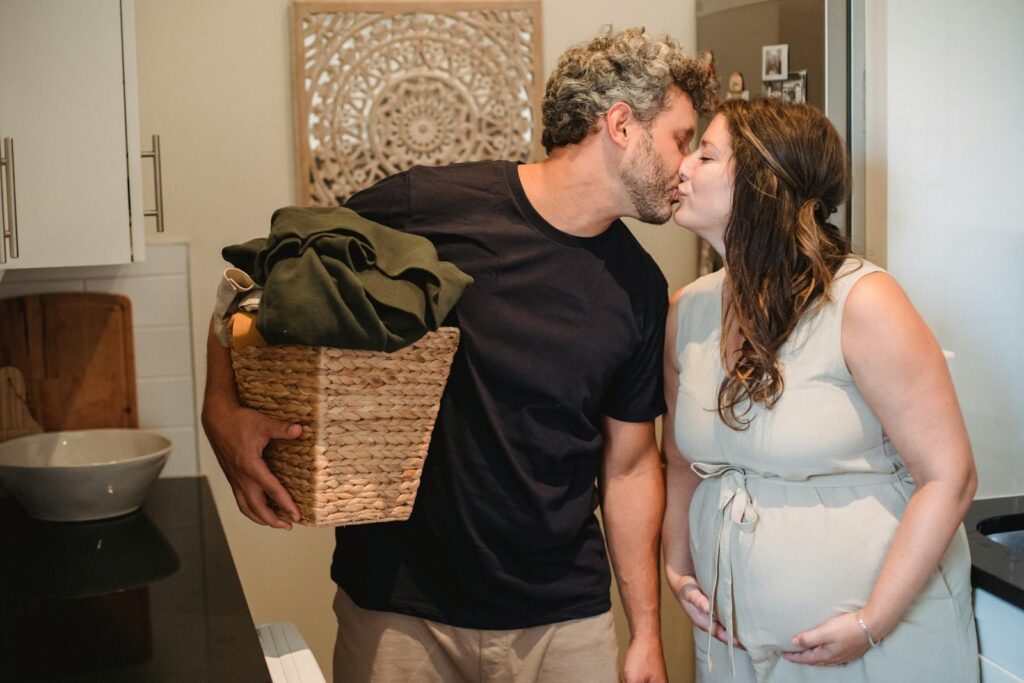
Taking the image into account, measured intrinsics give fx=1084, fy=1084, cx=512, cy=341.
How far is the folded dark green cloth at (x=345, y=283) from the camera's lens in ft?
4.39

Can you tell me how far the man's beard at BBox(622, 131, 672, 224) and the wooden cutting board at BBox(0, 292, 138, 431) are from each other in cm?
134

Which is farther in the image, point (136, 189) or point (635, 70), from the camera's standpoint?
point (136, 189)

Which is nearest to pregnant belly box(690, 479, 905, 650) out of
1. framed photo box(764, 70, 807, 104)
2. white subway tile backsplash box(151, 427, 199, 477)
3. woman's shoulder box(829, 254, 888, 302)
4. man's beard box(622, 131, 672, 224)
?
woman's shoulder box(829, 254, 888, 302)

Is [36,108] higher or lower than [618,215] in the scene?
higher

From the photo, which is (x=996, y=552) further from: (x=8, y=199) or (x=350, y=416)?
(x=8, y=199)

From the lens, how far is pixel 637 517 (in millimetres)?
1901

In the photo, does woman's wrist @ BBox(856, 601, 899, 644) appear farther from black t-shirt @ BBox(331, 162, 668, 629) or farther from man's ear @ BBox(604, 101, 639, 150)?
man's ear @ BBox(604, 101, 639, 150)

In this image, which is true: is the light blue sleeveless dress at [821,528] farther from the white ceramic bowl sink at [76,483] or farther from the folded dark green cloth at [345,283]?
the white ceramic bowl sink at [76,483]

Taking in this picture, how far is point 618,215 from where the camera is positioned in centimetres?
183

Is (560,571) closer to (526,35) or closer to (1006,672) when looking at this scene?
(1006,672)

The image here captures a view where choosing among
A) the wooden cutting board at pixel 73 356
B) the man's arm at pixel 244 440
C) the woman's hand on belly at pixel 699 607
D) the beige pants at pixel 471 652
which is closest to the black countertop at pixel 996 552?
the woman's hand on belly at pixel 699 607

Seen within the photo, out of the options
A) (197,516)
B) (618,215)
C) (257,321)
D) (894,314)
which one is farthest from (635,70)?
(197,516)

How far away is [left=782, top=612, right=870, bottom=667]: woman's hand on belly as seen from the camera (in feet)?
4.99

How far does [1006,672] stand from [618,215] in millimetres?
915
